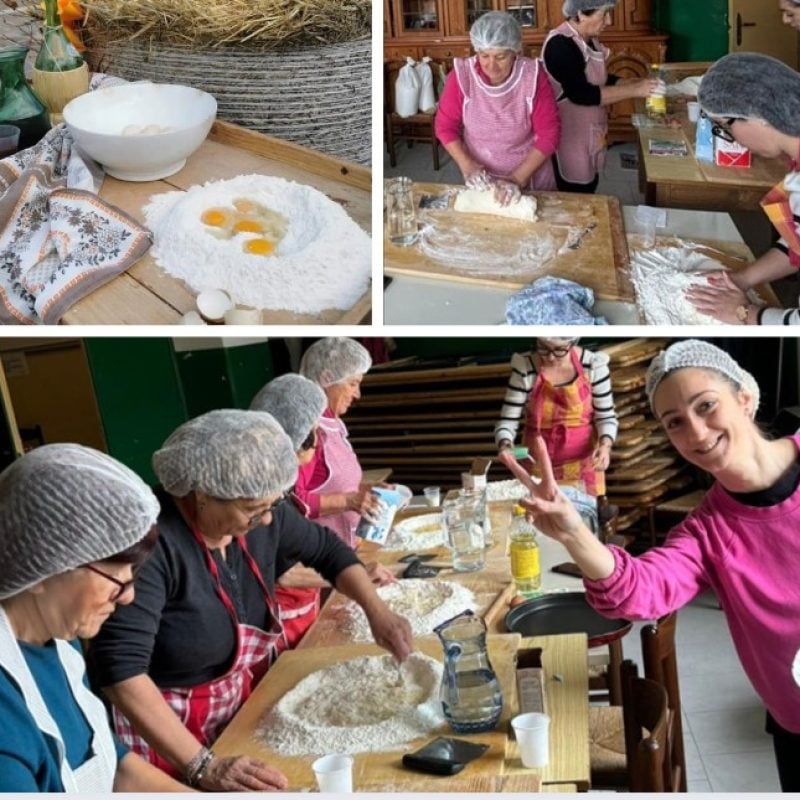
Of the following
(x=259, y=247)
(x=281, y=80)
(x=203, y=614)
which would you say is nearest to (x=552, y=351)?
(x=259, y=247)

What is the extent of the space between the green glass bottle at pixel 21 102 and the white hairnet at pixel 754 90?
46.7 inches

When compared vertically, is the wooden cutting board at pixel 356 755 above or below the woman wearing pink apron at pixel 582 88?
below

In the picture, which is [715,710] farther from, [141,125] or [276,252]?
[141,125]

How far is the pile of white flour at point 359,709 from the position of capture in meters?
1.81

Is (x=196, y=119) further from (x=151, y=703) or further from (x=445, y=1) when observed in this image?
(x=151, y=703)

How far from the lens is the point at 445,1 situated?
2072 mm

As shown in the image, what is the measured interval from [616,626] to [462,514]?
43 cm

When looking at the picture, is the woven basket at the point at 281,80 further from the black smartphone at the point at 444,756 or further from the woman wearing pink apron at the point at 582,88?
the black smartphone at the point at 444,756

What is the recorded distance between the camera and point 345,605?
7.69 feet

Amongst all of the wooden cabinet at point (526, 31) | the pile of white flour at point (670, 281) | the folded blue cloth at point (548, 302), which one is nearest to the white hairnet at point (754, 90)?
the wooden cabinet at point (526, 31)

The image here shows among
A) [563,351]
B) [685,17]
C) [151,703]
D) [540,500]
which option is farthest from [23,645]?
[685,17]

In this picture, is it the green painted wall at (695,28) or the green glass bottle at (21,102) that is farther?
the green glass bottle at (21,102)

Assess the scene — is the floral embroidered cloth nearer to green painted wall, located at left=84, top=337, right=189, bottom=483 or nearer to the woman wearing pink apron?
green painted wall, located at left=84, top=337, right=189, bottom=483

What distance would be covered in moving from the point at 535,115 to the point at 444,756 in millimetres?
1140
